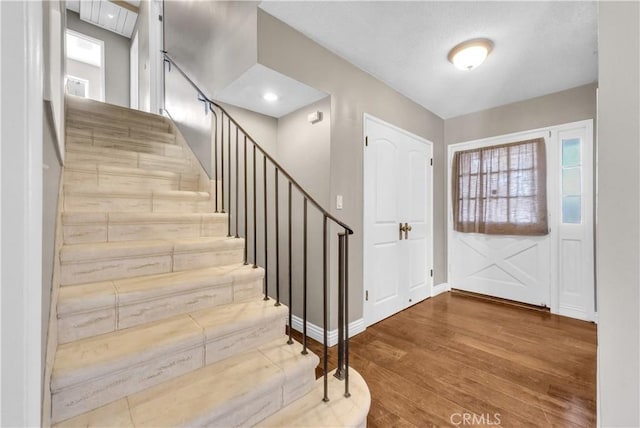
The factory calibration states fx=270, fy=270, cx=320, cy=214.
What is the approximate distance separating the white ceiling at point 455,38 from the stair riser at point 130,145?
1.81 metres

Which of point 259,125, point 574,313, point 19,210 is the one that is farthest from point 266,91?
point 574,313

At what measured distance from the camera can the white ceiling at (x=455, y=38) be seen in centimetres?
187

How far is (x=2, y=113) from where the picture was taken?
0.47 meters

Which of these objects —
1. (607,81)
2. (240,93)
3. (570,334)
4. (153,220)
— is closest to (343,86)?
(240,93)

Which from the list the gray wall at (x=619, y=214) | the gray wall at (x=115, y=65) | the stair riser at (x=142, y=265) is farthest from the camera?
the gray wall at (x=115, y=65)

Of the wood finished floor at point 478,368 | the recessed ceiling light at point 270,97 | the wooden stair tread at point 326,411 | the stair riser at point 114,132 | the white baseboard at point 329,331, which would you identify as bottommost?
the wood finished floor at point 478,368

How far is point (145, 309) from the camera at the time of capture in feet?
4.55

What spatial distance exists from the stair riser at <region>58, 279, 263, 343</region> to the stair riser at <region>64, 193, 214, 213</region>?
92 centimetres

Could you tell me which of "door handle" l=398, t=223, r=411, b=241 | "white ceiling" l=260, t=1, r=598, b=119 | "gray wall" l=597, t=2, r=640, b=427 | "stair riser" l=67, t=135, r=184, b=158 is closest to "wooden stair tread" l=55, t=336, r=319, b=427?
"gray wall" l=597, t=2, r=640, b=427

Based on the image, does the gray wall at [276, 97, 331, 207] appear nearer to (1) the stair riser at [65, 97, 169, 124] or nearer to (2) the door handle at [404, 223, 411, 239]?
(2) the door handle at [404, 223, 411, 239]

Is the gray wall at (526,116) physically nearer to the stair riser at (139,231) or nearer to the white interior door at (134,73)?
the stair riser at (139,231)

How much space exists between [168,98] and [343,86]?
Answer: 2.52 m

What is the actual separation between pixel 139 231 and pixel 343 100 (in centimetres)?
193

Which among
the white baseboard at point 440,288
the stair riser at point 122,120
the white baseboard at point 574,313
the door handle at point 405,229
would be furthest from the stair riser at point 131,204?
the white baseboard at point 574,313
